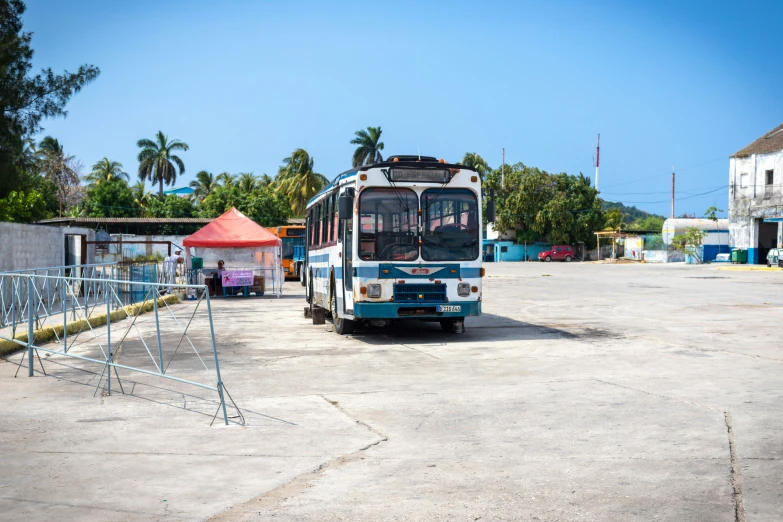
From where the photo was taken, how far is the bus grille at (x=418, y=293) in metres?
14.8

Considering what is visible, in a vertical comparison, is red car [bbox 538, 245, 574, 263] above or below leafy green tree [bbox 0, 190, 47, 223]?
below

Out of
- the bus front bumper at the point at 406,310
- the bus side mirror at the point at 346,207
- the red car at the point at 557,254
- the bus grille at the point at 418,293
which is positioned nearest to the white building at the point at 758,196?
the red car at the point at 557,254

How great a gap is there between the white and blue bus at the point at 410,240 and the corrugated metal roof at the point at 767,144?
5031 cm

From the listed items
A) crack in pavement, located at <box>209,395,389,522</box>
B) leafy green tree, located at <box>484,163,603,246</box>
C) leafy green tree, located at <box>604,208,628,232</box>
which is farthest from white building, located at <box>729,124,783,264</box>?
crack in pavement, located at <box>209,395,389,522</box>

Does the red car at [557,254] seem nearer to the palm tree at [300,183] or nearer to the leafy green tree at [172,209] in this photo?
the palm tree at [300,183]

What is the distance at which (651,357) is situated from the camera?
1230 cm

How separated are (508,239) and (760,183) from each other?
37299mm

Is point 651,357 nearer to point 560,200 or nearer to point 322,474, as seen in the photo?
point 322,474

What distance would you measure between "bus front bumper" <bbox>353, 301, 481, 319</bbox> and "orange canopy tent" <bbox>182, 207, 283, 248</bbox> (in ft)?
53.3

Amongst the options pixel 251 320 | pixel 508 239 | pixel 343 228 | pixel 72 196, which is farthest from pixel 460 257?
pixel 508 239

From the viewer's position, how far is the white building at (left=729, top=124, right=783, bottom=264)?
58.2 meters

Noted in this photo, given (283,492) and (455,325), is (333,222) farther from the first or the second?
(283,492)

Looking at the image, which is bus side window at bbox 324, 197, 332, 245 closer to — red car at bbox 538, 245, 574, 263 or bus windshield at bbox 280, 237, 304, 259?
bus windshield at bbox 280, 237, 304, 259

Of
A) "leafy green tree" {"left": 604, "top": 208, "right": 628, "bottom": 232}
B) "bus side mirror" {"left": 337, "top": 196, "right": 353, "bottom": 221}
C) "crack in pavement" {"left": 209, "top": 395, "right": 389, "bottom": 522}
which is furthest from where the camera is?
"leafy green tree" {"left": 604, "top": 208, "right": 628, "bottom": 232}
